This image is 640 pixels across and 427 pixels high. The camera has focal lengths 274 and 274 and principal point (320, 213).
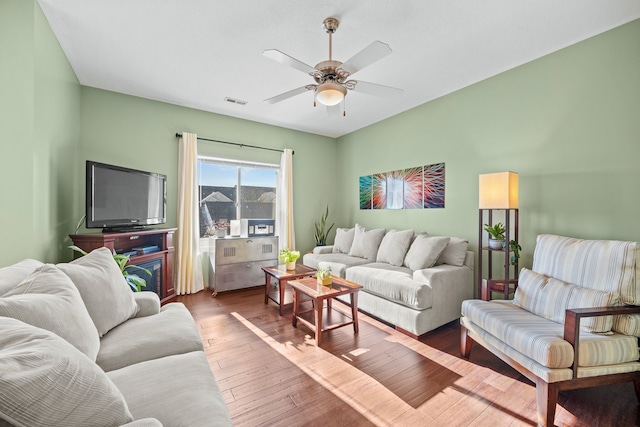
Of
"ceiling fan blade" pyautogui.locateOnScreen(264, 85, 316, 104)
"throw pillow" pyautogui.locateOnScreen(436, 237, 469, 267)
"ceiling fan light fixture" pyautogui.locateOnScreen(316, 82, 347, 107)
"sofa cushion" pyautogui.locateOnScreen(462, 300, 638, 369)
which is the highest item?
"ceiling fan blade" pyautogui.locateOnScreen(264, 85, 316, 104)

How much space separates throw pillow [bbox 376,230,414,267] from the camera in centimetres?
358

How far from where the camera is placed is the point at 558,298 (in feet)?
6.44

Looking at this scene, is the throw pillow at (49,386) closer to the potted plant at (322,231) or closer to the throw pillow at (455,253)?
the throw pillow at (455,253)

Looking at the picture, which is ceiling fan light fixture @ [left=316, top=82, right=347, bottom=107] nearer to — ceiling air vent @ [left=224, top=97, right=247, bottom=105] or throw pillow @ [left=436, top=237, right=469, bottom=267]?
ceiling air vent @ [left=224, top=97, right=247, bottom=105]

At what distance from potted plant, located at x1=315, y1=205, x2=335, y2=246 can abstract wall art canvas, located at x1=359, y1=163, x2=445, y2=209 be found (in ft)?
2.76

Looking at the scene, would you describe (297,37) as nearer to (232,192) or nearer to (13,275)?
(13,275)

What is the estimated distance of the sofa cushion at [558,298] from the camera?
69.1 inches

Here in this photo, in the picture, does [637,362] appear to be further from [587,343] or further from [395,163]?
[395,163]

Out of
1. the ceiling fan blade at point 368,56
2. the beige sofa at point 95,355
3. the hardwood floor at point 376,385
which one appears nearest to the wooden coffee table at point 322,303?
the hardwood floor at point 376,385

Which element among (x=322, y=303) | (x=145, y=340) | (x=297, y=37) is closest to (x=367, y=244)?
(x=322, y=303)

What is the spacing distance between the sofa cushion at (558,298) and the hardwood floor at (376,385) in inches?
19.8

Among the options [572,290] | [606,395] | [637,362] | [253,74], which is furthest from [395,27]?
[606,395]

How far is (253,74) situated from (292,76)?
1.46 feet

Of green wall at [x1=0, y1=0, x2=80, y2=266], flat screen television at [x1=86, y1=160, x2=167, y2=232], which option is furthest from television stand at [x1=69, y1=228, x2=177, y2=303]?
green wall at [x1=0, y1=0, x2=80, y2=266]
